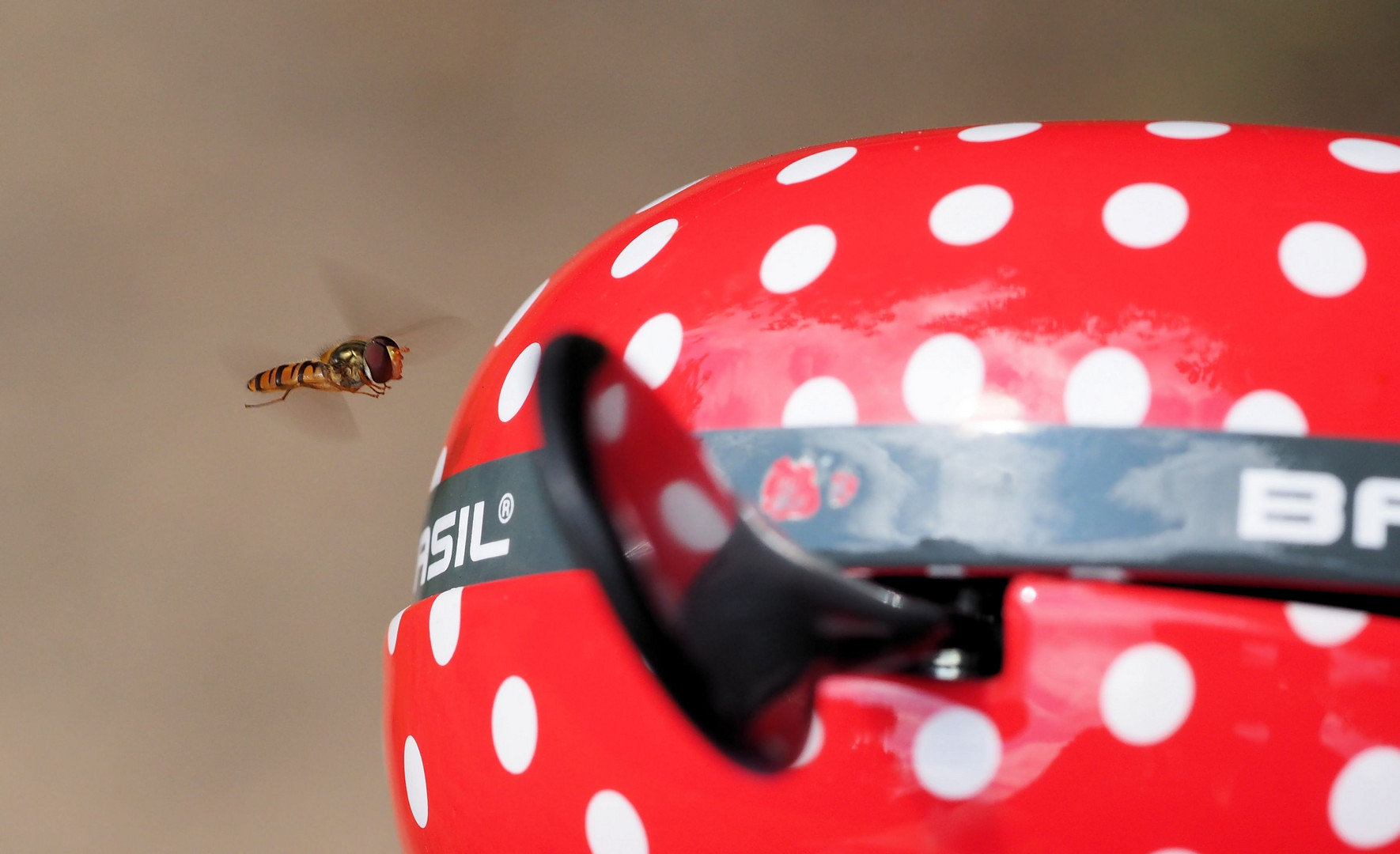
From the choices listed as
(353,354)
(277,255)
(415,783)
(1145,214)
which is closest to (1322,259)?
(1145,214)

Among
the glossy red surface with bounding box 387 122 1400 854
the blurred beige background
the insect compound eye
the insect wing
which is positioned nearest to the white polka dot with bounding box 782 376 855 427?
the glossy red surface with bounding box 387 122 1400 854

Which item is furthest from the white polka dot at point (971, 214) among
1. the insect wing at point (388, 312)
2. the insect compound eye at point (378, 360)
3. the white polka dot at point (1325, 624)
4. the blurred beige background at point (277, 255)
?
the blurred beige background at point (277, 255)

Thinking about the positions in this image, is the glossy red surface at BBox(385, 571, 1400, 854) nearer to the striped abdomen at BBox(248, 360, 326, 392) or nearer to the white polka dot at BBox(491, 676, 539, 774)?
the white polka dot at BBox(491, 676, 539, 774)

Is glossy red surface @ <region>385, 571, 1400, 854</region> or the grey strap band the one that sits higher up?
the grey strap band

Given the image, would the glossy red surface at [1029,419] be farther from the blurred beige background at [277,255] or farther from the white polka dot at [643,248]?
the blurred beige background at [277,255]

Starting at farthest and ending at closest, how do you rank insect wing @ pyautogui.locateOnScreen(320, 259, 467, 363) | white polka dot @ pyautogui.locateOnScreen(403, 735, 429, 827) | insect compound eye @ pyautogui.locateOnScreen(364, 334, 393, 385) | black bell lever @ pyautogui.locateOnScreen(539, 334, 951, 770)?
insect wing @ pyautogui.locateOnScreen(320, 259, 467, 363)
insect compound eye @ pyautogui.locateOnScreen(364, 334, 393, 385)
white polka dot @ pyautogui.locateOnScreen(403, 735, 429, 827)
black bell lever @ pyautogui.locateOnScreen(539, 334, 951, 770)

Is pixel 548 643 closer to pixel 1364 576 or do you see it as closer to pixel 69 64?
pixel 1364 576

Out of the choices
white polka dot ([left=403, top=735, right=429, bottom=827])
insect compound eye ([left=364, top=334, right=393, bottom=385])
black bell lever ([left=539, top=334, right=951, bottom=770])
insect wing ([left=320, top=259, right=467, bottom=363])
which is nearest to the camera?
black bell lever ([left=539, top=334, right=951, bottom=770])
